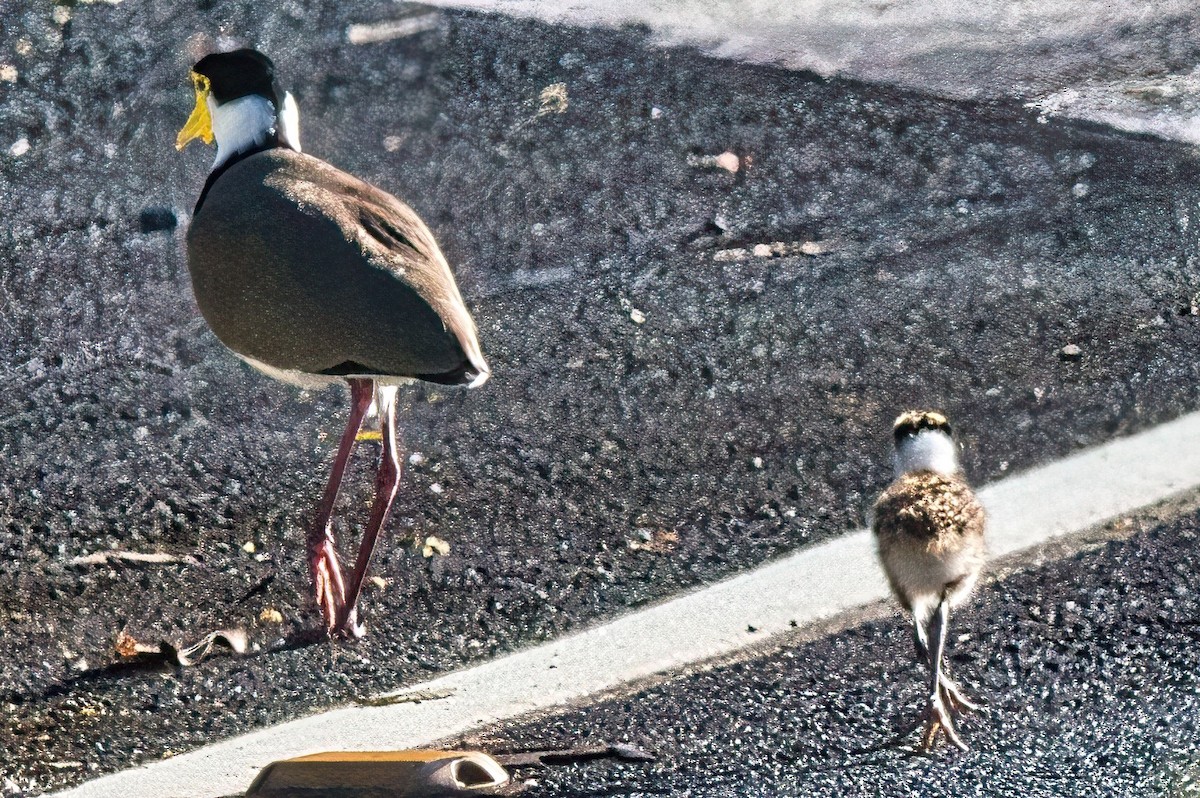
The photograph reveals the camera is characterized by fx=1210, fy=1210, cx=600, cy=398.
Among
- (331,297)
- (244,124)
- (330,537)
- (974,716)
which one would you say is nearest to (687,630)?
(974,716)

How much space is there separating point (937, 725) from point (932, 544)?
0.50m

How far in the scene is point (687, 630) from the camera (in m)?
3.70

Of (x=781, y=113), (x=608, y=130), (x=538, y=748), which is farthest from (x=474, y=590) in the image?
(x=781, y=113)

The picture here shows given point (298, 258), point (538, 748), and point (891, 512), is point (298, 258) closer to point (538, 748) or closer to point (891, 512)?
point (538, 748)

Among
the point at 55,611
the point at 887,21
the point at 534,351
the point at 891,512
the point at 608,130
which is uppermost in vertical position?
the point at 887,21

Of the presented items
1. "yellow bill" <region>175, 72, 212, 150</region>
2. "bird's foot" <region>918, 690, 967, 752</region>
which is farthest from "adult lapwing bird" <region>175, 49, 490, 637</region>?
"bird's foot" <region>918, 690, 967, 752</region>

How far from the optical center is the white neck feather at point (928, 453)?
3682mm

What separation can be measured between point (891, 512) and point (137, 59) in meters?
3.23

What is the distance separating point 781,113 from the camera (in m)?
4.49

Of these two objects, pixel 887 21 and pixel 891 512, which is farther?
pixel 887 21

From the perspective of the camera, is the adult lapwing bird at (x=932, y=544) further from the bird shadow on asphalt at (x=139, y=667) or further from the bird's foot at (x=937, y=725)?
the bird shadow on asphalt at (x=139, y=667)

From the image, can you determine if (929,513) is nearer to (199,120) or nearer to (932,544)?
(932,544)

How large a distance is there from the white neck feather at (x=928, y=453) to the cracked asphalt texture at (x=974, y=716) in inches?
15.8

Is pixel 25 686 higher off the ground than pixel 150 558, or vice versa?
pixel 150 558
